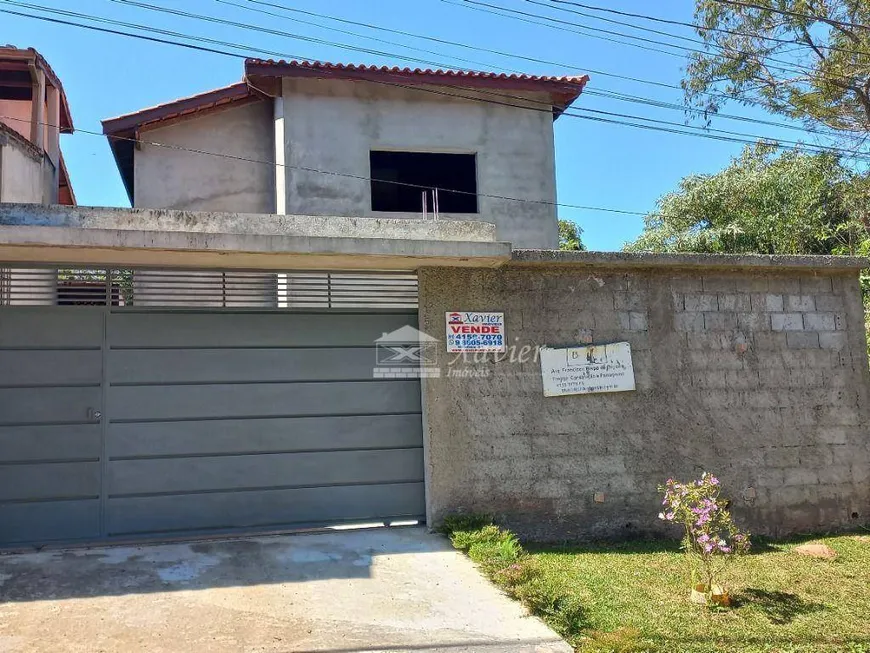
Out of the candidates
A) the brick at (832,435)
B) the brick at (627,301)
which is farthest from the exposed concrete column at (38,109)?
the brick at (832,435)

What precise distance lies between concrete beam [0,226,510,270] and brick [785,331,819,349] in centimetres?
317

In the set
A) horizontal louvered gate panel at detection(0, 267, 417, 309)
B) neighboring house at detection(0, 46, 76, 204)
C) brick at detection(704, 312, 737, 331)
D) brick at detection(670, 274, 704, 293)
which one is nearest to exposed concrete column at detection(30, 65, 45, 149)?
neighboring house at detection(0, 46, 76, 204)

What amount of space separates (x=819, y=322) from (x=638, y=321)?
6.65 ft

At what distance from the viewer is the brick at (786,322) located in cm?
700

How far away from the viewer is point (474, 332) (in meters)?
6.30

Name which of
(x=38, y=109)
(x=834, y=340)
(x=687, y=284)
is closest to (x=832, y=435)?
(x=834, y=340)

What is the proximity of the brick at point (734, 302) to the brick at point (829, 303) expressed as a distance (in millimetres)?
824

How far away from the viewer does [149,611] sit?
427 cm

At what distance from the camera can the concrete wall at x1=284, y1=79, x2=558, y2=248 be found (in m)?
10.5

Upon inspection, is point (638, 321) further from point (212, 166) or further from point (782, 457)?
point (212, 166)

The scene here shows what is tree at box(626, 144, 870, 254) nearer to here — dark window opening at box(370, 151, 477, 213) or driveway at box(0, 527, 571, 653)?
dark window opening at box(370, 151, 477, 213)

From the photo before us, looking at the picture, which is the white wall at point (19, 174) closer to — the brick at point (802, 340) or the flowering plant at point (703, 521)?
the flowering plant at point (703, 521)

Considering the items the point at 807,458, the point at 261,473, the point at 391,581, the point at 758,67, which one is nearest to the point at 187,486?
the point at 261,473

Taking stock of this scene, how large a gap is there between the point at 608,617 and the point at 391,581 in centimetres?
150
